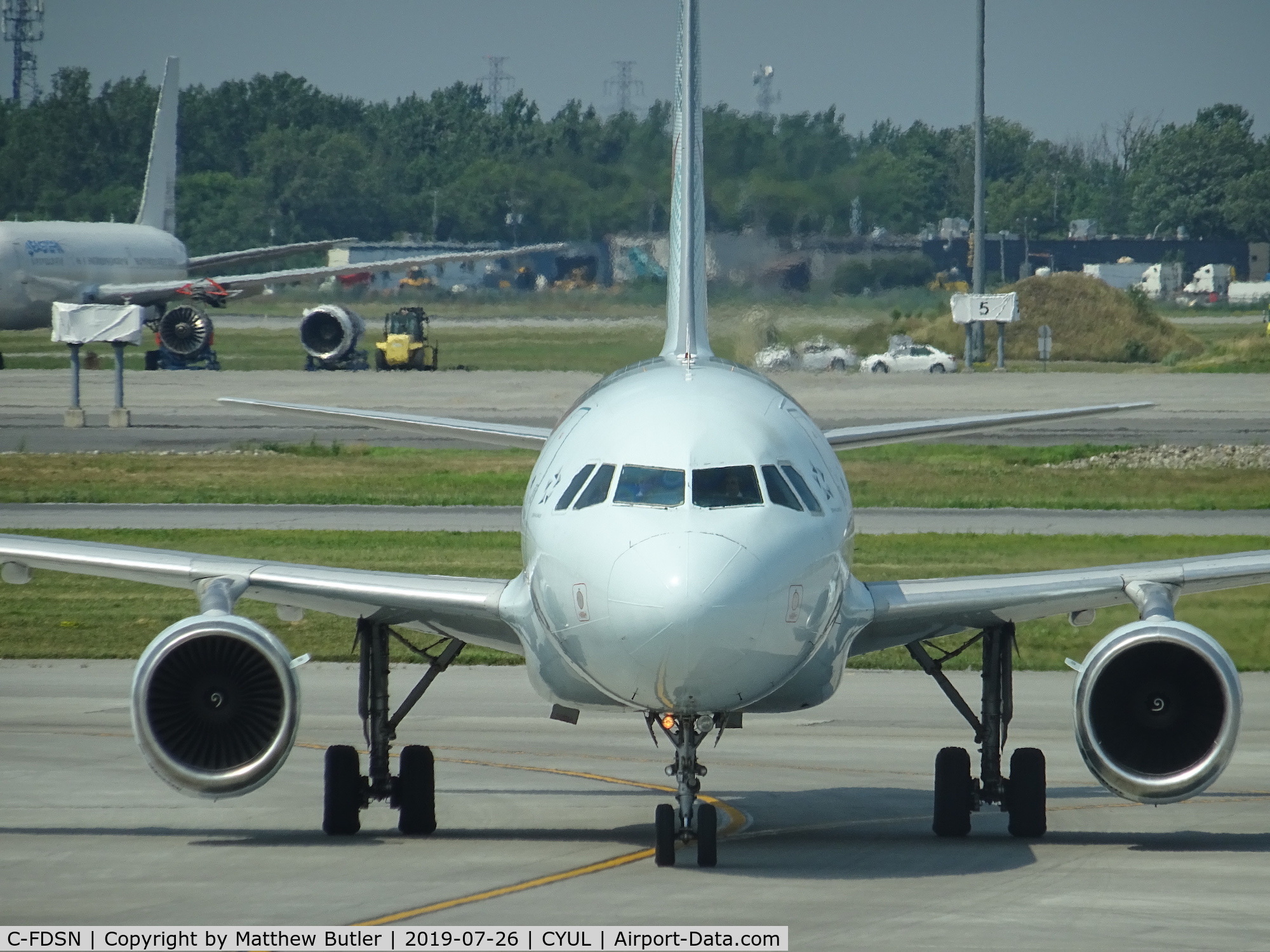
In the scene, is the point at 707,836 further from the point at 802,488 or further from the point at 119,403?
the point at 119,403

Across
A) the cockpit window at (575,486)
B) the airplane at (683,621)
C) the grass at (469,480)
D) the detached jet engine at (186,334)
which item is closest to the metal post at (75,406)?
the grass at (469,480)

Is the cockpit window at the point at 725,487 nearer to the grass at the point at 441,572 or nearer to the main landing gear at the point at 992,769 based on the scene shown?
the main landing gear at the point at 992,769

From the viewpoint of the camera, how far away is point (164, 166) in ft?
280

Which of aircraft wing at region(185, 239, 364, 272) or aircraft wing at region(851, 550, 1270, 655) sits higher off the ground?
aircraft wing at region(185, 239, 364, 272)

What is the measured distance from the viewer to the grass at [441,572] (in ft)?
80.8

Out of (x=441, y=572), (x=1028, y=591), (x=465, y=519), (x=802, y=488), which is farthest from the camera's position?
(x=465, y=519)

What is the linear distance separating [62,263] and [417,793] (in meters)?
63.1

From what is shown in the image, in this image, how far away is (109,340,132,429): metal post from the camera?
55000 mm

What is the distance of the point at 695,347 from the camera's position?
16359 mm

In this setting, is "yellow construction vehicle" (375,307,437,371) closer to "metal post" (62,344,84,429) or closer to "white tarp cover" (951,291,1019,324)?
"metal post" (62,344,84,429)

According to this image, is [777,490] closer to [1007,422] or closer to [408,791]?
[408,791]

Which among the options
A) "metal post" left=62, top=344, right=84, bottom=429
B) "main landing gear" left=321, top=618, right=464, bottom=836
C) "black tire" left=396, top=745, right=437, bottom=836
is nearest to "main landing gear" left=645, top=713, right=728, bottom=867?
"black tire" left=396, top=745, right=437, bottom=836

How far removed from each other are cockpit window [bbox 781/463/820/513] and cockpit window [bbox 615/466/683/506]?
84 centimetres

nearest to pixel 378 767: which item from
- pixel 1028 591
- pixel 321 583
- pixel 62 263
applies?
pixel 321 583
